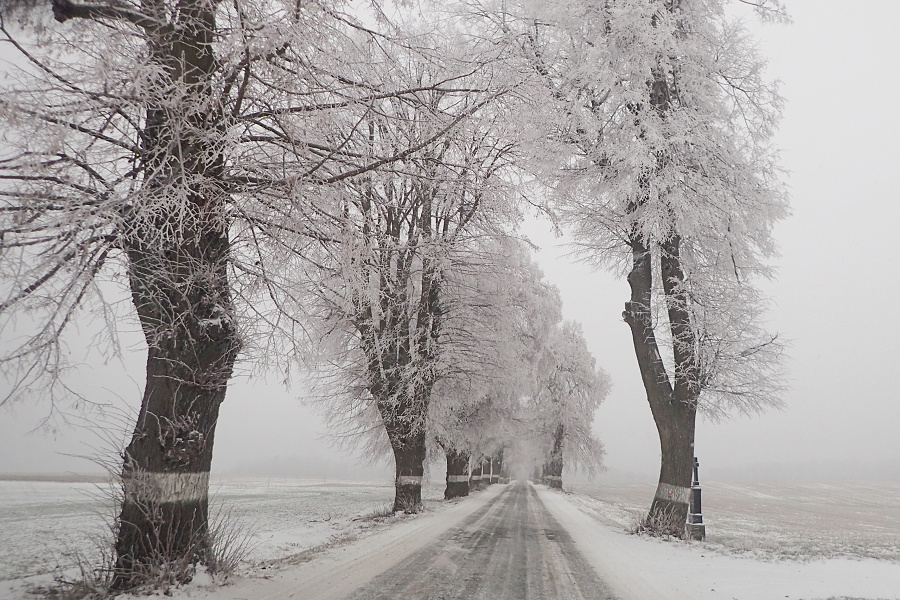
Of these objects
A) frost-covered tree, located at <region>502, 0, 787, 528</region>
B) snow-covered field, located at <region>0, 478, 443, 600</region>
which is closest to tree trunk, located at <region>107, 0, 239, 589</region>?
snow-covered field, located at <region>0, 478, 443, 600</region>

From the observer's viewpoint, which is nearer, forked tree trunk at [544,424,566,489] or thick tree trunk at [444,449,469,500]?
thick tree trunk at [444,449,469,500]

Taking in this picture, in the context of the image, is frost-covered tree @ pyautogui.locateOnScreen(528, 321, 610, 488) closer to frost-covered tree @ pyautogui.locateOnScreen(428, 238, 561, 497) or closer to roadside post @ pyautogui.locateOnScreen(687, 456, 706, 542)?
frost-covered tree @ pyautogui.locateOnScreen(428, 238, 561, 497)

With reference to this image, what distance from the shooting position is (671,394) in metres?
10.2

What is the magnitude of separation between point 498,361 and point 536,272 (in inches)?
357

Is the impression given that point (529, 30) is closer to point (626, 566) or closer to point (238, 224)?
point (238, 224)

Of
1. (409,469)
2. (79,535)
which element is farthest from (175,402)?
(409,469)

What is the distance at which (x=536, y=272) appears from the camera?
2330cm

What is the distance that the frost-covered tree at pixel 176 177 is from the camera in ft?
11.4

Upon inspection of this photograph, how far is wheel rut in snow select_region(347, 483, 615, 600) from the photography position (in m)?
4.71

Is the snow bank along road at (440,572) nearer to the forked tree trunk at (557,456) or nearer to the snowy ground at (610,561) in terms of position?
the snowy ground at (610,561)

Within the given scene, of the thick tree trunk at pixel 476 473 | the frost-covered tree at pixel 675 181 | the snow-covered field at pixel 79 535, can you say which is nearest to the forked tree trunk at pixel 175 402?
the snow-covered field at pixel 79 535

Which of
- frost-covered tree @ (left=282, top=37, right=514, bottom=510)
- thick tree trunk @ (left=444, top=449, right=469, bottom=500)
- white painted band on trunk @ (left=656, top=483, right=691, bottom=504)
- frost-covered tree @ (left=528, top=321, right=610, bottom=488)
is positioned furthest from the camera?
frost-covered tree @ (left=528, top=321, right=610, bottom=488)

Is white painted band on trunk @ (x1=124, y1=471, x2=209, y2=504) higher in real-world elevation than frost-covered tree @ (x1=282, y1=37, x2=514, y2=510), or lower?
lower

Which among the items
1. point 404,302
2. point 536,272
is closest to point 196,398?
point 404,302
